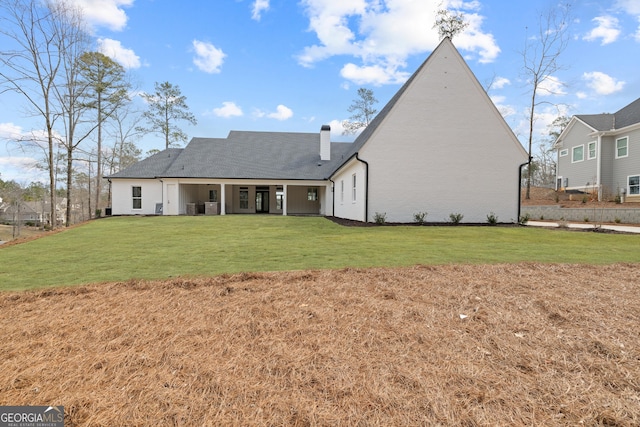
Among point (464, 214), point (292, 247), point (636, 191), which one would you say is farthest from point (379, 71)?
point (292, 247)

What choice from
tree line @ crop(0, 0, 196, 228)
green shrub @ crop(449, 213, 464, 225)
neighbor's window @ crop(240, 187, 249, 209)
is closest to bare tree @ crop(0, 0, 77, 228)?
tree line @ crop(0, 0, 196, 228)

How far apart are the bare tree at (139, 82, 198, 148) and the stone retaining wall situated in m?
31.2

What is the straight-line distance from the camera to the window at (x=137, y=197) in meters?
21.6

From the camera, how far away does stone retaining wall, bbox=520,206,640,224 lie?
49.4ft

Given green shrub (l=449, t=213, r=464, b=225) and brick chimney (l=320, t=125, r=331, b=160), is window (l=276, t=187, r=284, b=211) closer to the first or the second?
brick chimney (l=320, t=125, r=331, b=160)

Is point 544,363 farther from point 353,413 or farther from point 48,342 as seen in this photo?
point 48,342

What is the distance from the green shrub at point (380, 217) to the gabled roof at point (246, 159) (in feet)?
26.7

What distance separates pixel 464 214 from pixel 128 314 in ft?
46.2

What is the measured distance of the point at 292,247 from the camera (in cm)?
777

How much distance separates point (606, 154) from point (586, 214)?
29.3 ft

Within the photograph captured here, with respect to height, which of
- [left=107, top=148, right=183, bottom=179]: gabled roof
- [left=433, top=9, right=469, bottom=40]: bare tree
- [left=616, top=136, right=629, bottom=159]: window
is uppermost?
[left=433, top=9, right=469, bottom=40]: bare tree

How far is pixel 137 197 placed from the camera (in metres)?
21.6

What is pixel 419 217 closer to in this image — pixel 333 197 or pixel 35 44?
pixel 333 197

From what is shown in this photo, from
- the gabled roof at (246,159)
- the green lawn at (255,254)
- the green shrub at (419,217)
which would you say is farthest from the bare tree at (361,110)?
the green lawn at (255,254)
